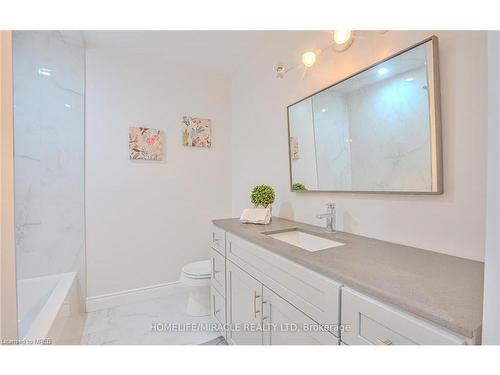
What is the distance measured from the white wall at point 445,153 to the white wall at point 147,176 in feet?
2.67

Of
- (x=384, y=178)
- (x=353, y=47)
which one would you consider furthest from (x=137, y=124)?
(x=384, y=178)

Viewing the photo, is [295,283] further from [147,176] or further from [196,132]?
[196,132]

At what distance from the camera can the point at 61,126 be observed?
1.88 m

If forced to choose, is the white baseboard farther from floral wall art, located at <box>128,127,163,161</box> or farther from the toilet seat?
floral wall art, located at <box>128,127,163,161</box>

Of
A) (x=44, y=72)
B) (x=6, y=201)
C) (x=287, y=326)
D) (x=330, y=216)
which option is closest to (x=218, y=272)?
(x=287, y=326)

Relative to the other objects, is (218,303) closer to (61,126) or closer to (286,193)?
(286,193)

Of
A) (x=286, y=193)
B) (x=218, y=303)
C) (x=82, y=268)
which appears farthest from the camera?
(x=82, y=268)

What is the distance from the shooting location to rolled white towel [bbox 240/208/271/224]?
5.36 feet

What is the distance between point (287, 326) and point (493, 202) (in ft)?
2.73

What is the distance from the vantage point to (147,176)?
2.20m

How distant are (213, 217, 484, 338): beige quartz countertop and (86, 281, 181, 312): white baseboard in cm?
165

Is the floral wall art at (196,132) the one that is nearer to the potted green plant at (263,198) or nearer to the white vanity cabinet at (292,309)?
the potted green plant at (263,198)

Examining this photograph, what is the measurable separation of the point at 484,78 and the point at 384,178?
0.51m

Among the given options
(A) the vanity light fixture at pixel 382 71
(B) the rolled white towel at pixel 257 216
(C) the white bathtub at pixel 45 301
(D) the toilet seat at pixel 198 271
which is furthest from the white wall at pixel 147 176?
(A) the vanity light fixture at pixel 382 71
